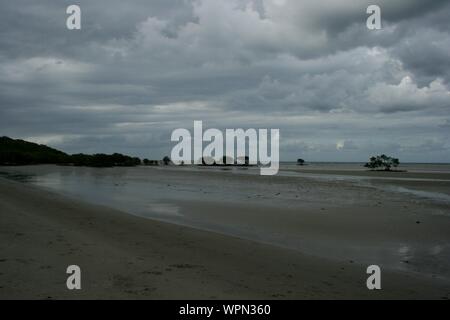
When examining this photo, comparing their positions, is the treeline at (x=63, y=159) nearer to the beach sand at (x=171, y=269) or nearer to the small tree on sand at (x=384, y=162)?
the small tree on sand at (x=384, y=162)

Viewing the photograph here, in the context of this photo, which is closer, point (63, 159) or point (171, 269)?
point (171, 269)

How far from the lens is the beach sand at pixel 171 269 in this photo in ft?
22.6

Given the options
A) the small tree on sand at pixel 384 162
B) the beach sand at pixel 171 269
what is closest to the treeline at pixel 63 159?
the small tree on sand at pixel 384 162

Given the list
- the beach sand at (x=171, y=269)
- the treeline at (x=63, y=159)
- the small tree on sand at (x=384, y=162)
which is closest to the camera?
the beach sand at (x=171, y=269)

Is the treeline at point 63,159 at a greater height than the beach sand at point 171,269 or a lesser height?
greater

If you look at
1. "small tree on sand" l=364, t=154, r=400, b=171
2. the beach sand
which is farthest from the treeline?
the beach sand

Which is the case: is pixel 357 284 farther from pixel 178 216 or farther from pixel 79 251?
pixel 178 216

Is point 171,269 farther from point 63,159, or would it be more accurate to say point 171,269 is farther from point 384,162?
point 63,159

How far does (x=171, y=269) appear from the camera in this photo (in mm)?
8289

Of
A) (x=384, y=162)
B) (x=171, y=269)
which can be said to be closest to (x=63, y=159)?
(x=384, y=162)
